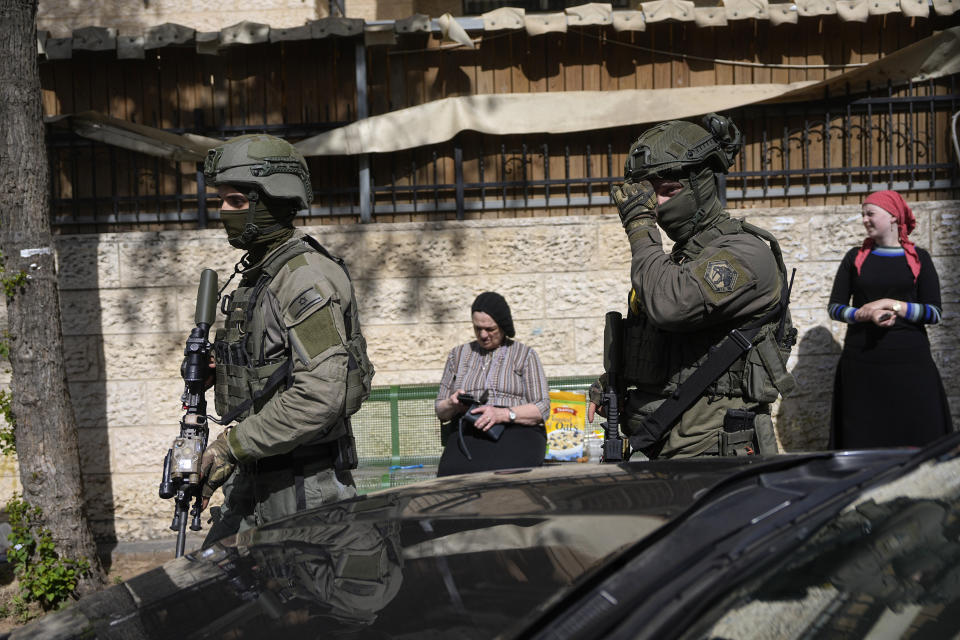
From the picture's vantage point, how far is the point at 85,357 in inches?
240

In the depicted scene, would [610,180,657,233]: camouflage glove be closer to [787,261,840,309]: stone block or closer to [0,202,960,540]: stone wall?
[0,202,960,540]: stone wall

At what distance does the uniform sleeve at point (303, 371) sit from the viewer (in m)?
2.79

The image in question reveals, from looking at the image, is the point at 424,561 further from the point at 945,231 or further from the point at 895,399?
the point at 945,231

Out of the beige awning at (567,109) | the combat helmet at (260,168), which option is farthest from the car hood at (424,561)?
the beige awning at (567,109)

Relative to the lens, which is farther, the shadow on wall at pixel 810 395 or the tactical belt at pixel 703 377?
the shadow on wall at pixel 810 395

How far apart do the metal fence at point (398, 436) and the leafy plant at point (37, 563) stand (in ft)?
5.83

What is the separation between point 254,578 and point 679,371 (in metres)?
1.90

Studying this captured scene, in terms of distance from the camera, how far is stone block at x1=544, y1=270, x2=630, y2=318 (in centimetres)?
622

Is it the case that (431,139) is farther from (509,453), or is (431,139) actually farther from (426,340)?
(509,453)

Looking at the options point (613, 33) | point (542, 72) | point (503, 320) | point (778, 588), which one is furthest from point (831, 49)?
A: point (778, 588)

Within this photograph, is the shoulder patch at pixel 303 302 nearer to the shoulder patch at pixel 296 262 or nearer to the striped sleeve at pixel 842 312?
the shoulder patch at pixel 296 262

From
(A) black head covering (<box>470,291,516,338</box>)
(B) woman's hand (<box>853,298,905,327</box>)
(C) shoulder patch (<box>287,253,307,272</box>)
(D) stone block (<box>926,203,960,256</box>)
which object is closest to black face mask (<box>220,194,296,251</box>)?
(C) shoulder patch (<box>287,253,307,272</box>)

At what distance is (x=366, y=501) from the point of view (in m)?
2.28

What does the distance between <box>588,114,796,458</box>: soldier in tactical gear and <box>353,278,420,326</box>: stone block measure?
9.69 ft
